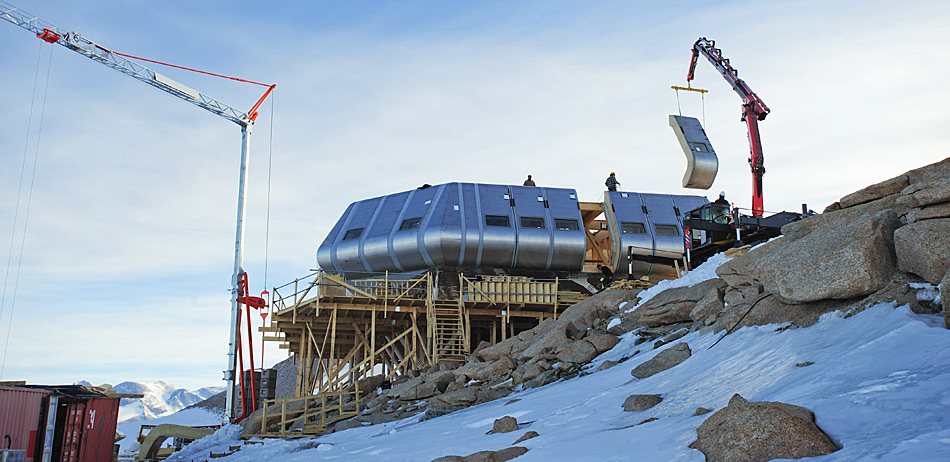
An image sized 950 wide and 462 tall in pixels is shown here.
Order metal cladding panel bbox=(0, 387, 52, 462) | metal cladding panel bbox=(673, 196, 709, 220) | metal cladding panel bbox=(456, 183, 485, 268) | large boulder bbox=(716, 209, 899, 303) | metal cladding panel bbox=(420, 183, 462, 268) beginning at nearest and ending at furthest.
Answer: large boulder bbox=(716, 209, 899, 303) < metal cladding panel bbox=(0, 387, 52, 462) < metal cladding panel bbox=(420, 183, 462, 268) < metal cladding panel bbox=(456, 183, 485, 268) < metal cladding panel bbox=(673, 196, 709, 220)

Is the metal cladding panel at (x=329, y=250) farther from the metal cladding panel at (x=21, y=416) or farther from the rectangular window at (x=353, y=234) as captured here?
the metal cladding panel at (x=21, y=416)

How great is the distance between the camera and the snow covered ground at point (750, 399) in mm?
6945

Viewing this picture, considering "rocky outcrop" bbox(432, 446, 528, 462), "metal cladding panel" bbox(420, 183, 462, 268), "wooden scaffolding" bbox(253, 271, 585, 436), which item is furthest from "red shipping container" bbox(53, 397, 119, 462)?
"metal cladding panel" bbox(420, 183, 462, 268)

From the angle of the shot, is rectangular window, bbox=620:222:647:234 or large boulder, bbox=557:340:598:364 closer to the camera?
large boulder, bbox=557:340:598:364

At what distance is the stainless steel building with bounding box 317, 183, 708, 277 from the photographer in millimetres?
35250

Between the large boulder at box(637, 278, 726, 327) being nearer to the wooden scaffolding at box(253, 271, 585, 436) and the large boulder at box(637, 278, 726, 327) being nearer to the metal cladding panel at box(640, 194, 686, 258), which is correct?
the wooden scaffolding at box(253, 271, 585, 436)

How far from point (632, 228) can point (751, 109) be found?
8.19 meters

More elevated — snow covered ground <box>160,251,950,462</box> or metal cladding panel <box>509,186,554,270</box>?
metal cladding panel <box>509,186,554,270</box>

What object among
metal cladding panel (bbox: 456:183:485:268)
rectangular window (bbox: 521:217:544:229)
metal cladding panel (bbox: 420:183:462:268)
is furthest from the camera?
rectangular window (bbox: 521:217:544:229)

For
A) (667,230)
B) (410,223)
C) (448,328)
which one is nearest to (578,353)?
(448,328)

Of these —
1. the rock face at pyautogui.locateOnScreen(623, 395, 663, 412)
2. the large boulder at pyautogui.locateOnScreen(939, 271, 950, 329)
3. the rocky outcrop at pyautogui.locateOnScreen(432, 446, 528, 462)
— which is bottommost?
the rocky outcrop at pyautogui.locateOnScreen(432, 446, 528, 462)

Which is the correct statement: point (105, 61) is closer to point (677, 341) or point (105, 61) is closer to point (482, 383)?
point (482, 383)

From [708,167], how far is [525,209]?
9.65 meters

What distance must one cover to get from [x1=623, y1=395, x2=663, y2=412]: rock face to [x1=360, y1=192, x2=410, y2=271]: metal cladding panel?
25.7 m
